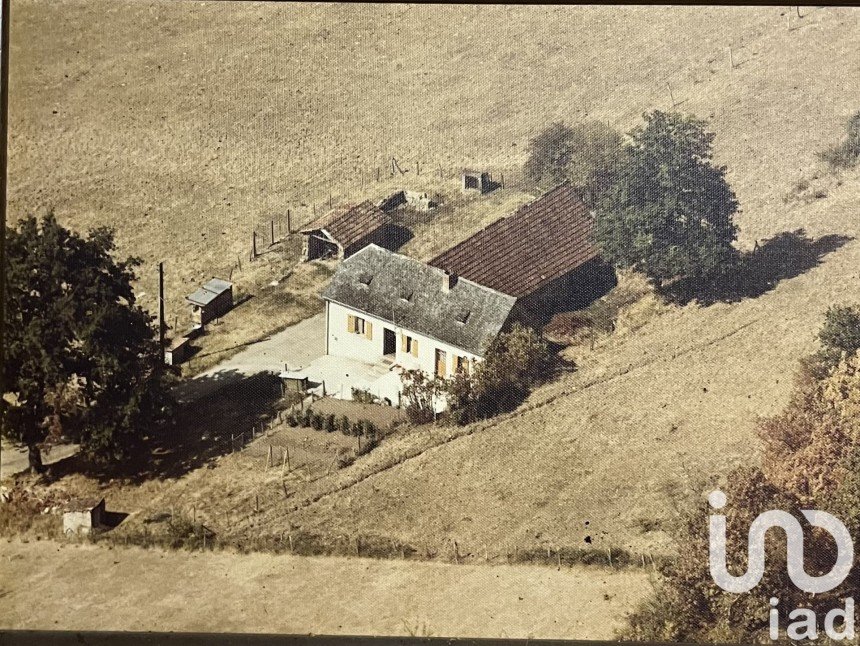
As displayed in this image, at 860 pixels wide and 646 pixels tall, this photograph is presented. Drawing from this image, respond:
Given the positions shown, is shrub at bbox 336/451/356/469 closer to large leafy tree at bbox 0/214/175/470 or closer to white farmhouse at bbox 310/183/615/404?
white farmhouse at bbox 310/183/615/404

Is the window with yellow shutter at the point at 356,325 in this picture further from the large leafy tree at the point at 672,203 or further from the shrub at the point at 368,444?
the large leafy tree at the point at 672,203

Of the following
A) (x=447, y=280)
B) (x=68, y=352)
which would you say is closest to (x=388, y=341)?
(x=447, y=280)

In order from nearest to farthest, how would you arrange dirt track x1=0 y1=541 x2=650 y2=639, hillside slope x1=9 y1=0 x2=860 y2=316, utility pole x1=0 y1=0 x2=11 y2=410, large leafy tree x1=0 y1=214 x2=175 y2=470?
dirt track x1=0 y1=541 x2=650 y2=639 → large leafy tree x1=0 y1=214 x2=175 y2=470 → utility pole x1=0 y1=0 x2=11 y2=410 → hillside slope x1=9 y1=0 x2=860 y2=316

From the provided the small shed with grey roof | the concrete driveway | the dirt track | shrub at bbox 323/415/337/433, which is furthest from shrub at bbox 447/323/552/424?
the small shed with grey roof

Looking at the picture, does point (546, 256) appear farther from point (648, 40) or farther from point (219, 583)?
point (219, 583)

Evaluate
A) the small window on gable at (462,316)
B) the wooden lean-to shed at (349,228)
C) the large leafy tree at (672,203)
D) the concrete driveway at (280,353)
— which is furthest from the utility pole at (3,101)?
the large leafy tree at (672,203)
